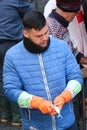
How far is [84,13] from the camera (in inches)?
156

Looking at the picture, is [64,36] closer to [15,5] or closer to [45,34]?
[45,34]

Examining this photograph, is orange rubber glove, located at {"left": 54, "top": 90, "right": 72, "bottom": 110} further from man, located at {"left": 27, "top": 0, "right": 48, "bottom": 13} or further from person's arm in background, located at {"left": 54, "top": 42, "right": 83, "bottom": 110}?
man, located at {"left": 27, "top": 0, "right": 48, "bottom": 13}

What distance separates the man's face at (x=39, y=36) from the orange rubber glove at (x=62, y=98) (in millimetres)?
379

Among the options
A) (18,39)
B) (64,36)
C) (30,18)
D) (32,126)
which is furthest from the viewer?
(18,39)

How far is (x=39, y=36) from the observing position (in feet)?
9.06

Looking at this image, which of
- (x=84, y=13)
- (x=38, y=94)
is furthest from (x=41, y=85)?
(x=84, y=13)

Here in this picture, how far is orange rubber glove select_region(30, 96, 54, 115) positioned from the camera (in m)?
2.65

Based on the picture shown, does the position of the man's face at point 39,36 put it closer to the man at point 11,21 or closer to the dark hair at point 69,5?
the dark hair at point 69,5

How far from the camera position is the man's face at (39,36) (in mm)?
2752

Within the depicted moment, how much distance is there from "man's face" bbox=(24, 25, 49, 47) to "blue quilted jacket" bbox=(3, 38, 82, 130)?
9 cm

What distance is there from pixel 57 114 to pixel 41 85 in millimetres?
244

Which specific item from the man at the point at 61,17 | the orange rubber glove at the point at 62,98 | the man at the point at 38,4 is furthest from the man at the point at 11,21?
the orange rubber glove at the point at 62,98

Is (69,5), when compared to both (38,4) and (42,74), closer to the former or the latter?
(42,74)

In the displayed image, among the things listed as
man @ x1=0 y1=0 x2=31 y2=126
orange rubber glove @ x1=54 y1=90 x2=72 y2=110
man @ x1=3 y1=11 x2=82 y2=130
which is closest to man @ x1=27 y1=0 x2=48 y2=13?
man @ x1=0 y1=0 x2=31 y2=126
